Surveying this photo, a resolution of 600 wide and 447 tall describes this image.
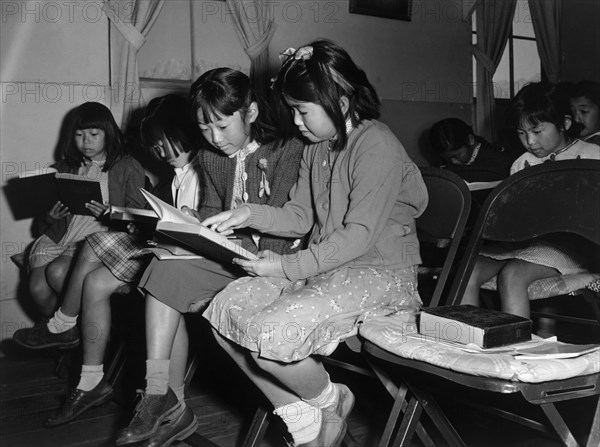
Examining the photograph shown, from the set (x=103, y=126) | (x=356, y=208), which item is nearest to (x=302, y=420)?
(x=356, y=208)

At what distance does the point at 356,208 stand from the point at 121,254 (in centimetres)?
124

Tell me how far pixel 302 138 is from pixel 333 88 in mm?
381

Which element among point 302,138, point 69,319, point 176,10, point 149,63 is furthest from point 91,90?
point 302,138

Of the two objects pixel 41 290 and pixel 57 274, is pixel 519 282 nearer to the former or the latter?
pixel 57 274

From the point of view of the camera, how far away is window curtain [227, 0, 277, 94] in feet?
14.5

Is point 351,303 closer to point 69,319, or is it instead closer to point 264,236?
point 264,236

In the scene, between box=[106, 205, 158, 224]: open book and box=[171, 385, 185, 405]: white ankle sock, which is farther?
box=[171, 385, 185, 405]: white ankle sock

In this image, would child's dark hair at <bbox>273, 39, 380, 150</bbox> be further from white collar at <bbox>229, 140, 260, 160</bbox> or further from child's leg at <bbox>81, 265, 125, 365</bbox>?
child's leg at <bbox>81, 265, 125, 365</bbox>

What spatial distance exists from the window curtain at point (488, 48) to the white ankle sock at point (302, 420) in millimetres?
4516

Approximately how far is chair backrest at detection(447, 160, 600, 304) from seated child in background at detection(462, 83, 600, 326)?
164mm

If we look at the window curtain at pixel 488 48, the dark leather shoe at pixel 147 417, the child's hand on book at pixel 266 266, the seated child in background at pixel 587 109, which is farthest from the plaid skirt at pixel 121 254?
the window curtain at pixel 488 48

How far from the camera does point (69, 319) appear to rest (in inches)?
107

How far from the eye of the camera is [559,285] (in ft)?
6.89

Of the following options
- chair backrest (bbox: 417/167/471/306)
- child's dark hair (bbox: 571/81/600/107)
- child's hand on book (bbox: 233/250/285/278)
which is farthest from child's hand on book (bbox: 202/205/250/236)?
child's dark hair (bbox: 571/81/600/107)
